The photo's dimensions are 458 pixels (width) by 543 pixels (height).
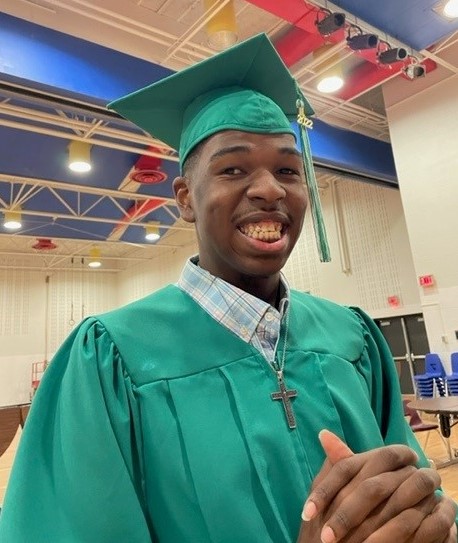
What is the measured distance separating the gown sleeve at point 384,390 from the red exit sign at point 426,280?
18.8 ft

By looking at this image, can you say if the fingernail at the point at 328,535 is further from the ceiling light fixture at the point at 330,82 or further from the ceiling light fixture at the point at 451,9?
the ceiling light fixture at the point at 330,82

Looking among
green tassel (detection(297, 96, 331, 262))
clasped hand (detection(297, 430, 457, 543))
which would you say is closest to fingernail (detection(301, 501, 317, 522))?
clasped hand (detection(297, 430, 457, 543))


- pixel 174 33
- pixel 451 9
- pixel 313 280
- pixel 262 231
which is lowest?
pixel 262 231

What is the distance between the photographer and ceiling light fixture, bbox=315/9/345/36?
417cm

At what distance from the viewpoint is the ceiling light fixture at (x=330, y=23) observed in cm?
417

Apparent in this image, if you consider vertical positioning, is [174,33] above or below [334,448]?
above

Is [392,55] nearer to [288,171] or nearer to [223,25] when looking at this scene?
[223,25]

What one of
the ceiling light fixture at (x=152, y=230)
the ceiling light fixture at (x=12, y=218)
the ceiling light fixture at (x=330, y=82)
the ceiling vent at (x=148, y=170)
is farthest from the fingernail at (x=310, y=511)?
the ceiling light fixture at (x=152, y=230)

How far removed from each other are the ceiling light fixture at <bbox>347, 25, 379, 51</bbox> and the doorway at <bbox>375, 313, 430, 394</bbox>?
193 inches

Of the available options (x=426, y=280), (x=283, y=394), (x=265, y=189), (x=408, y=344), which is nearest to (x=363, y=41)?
(x=426, y=280)

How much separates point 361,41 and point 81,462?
489 cm

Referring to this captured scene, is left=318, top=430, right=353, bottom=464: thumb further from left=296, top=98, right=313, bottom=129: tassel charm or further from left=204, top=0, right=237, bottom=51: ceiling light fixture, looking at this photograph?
left=204, top=0, right=237, bottom=51: ceiling light fixture

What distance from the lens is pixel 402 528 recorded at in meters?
0.60

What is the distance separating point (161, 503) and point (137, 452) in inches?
3.5
